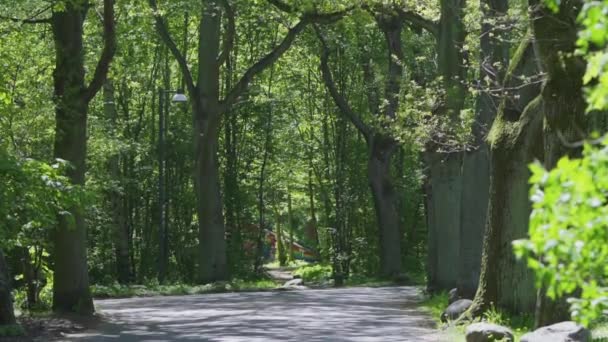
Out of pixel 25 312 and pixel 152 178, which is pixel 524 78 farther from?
pixel 152 178

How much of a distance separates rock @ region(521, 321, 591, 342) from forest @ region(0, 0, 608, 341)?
0.37 ft

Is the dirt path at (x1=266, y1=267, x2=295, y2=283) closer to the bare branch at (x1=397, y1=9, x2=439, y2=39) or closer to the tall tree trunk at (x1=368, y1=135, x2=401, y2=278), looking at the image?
the tall tree trunk at (x1=368, y1=135, x2=401, y2=278)

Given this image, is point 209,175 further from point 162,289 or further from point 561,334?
point 561,334

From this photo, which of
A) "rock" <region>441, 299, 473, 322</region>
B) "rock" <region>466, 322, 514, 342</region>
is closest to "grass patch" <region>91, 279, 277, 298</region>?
"rock" <region>441, 299, 473, 322</region>

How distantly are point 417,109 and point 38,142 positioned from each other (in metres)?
10.1

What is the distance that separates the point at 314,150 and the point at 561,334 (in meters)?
39.9

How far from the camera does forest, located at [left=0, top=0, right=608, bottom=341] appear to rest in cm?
1302

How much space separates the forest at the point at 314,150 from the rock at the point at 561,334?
11 cm

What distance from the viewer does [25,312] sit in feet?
71.1

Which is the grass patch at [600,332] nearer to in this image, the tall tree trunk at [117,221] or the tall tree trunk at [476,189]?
the tall tree trunk at [476,189]

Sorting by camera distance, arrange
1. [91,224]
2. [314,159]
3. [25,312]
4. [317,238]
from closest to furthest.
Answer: [25,312]
[91,224]
[314,159]
[317,238]

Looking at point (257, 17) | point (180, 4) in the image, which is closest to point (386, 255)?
point (257, 17)

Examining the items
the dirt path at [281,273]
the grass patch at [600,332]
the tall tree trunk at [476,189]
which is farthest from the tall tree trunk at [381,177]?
the grass patch at [600,332]

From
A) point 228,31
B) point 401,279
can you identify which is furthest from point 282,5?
point 401,279
